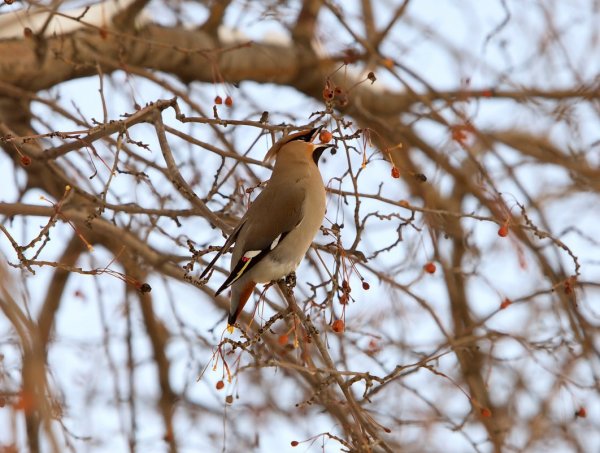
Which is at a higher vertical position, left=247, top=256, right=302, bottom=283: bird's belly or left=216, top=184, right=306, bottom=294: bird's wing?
left=216, top=184, right=306, bottom=294: bird's wing

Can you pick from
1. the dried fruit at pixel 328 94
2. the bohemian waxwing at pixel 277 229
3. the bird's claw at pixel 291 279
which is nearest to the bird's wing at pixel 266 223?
the bohemian waxwing at pixel 277 229

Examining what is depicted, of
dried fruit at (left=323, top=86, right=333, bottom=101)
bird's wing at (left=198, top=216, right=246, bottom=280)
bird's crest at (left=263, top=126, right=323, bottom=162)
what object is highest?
bird's crest at (left=263, top=126, right=323, bottom=162)

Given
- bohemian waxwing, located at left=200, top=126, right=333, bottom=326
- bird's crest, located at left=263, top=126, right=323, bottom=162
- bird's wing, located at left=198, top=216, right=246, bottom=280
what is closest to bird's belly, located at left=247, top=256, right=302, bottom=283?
bohemian waxwing, located at left=200, top=126, right=333, bottom=326

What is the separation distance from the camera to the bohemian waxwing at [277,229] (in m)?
3.39

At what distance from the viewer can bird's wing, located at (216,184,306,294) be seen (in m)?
3.38

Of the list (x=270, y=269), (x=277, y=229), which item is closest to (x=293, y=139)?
(x=277, y=229)

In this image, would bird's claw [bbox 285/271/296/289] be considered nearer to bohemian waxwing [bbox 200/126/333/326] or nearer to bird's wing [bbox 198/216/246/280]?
bohemian waxwing [bbox 200/126/333/326]

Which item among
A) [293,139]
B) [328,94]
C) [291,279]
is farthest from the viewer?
[293,139]

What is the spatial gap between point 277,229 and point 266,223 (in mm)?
50

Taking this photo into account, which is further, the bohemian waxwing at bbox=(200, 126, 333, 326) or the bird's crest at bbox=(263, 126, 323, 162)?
the bird's crest at bbox=(263, 126, 323, 162)

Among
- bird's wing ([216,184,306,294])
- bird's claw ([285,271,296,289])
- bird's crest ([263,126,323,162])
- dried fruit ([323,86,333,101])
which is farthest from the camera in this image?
bird's crest ([263,126,323,162])

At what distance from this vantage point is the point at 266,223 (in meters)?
3.49

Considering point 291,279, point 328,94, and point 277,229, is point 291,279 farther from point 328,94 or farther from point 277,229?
point 328,94

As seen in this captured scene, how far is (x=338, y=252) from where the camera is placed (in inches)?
123
